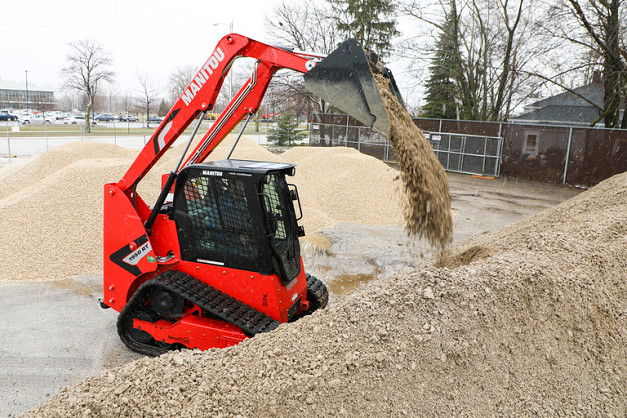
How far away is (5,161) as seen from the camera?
19.5m

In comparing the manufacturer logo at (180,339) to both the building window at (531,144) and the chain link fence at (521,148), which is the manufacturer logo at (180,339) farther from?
the building window at (531,144)

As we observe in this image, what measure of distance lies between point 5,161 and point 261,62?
19.8 metres

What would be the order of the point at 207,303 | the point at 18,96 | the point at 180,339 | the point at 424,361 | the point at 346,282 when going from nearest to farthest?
the point at 424,361
the point at 207,303
the point at 180,339
the point at 346,282
the point at 18,96

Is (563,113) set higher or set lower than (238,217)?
higher

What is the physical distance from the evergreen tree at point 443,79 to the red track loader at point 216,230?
2152cm

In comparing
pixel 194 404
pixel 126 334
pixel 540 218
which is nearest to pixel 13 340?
pixel 126 334

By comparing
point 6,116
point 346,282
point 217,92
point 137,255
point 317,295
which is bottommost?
point 346,282

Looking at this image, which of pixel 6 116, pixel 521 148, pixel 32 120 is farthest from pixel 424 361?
pixel 6 116

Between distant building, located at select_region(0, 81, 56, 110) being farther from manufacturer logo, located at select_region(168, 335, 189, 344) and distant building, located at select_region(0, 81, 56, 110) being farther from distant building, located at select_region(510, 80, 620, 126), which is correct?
Answer: manufacturer logo, located at select_region(168, 335, 189, 344)

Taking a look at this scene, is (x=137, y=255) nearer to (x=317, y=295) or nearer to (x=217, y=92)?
(x=217, y=92)

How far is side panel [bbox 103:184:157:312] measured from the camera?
4672 millimetres

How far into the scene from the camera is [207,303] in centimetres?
428

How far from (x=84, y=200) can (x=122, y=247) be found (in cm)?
436

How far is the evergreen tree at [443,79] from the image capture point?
77.0 ft
